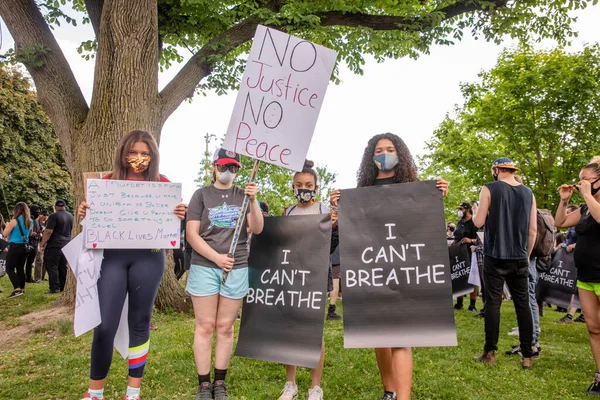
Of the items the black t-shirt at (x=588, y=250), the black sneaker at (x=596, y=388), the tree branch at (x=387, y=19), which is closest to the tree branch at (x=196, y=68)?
the tree branch at (x=387, y=19)

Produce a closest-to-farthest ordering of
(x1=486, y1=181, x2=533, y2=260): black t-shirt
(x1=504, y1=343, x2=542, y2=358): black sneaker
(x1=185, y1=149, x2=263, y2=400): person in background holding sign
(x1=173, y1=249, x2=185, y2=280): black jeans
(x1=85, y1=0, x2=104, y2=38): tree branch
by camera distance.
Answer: (x1=185, y1=149, x2=263, y2=400): person in background holding sign < (x1=486, y1=181, x2=533, y2=260): black t-shirt < (x1=504, y1=343, x2=542, y2=358): black sneaker < (x1=85, y1=0, x2=104, y2=38): tree branch < (x1=173, y1=249, x2=185, y2=280): black jeans

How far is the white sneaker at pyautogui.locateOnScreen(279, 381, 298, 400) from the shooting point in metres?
3.66

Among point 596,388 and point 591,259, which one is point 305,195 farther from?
point 596,388

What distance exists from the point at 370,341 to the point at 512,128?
18541 mm

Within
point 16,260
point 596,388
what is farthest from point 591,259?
point 16,260

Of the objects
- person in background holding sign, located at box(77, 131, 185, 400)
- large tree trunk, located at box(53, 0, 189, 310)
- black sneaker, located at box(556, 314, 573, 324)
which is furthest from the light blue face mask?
black sneaker, located at box(556, 314, 573, 324)

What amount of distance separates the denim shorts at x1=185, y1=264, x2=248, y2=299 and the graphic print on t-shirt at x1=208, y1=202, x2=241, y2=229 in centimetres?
36

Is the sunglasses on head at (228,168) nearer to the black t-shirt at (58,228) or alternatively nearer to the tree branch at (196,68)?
the tree branch at (196,68)

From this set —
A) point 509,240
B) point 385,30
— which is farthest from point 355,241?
point 385,30

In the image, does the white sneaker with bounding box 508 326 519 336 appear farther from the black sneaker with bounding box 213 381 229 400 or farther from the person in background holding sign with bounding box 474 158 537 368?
the black sneaker with bounding box 213 381 229 400

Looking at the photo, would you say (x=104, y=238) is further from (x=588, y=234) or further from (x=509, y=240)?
(x=588, y=234)

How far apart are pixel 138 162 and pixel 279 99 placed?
124 centimetres

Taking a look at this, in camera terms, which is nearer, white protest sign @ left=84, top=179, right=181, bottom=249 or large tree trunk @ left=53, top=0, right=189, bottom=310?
white protest sign @ left=84, top=179, right=181, bottom=249

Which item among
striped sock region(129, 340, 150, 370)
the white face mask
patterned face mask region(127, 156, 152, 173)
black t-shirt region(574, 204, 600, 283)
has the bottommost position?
striped sock region(129, 340, 150, 370)
